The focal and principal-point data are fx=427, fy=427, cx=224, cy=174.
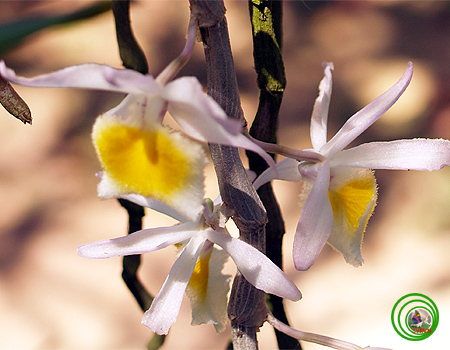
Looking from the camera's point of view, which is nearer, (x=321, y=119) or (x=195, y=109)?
(x=195, y=109)

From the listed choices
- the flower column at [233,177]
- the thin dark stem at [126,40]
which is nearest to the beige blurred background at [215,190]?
the thin dark stem at [126,40]

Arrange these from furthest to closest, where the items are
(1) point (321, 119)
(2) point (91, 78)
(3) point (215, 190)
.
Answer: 1. (3) point (215, 190)
2. (1) point (321, 119)
3. (2) point (91, 78)

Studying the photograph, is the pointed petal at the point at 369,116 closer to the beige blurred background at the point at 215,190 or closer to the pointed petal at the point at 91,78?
the pointed petal at the point at 91,78

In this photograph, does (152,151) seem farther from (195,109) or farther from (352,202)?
(352,202)

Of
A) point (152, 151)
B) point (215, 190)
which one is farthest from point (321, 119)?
point (215, 190)

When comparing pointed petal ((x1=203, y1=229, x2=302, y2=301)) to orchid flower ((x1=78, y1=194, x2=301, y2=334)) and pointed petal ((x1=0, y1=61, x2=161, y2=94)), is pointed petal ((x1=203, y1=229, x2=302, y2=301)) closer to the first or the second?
orchid flower ((x1=78, y1=194, x2=301, y2=334))

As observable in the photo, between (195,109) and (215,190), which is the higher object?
(195,109)

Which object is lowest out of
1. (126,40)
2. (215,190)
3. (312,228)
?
(215,190)

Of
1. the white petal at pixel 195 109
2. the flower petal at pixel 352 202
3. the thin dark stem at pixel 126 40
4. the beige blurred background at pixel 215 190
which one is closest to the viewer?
the white petal at pixel 195 109
